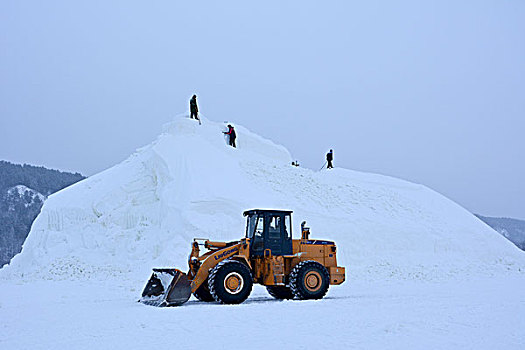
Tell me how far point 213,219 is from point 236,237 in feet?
3.88

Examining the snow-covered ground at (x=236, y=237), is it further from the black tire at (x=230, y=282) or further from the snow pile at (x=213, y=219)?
the black tire at (x=230, y=282)

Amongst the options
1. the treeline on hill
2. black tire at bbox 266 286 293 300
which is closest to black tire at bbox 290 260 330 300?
black tire at bbox 266 286 293 300

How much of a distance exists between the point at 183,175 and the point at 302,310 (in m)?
11.4

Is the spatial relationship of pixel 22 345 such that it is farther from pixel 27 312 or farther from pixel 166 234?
pixel 166 234

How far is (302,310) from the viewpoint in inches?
367

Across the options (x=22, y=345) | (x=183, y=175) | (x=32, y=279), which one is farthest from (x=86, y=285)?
(x=22, y=345)

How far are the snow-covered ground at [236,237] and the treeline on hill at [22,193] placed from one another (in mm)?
50412

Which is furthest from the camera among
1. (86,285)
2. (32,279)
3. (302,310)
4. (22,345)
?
(32,279)

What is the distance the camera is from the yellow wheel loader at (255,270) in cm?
1025

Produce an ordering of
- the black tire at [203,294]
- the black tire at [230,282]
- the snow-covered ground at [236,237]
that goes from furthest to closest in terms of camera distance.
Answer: the black tire at [203,294], the black tire at [230,282], the snow-covered ground at [236,237]

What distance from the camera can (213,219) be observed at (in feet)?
57.4

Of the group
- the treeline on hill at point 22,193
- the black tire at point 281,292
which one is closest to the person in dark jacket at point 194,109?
the black tire at point 281,292

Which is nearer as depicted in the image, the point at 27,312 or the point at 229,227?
the point at 27,312

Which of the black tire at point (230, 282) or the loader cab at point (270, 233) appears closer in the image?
the black tire at point (230, 282)
